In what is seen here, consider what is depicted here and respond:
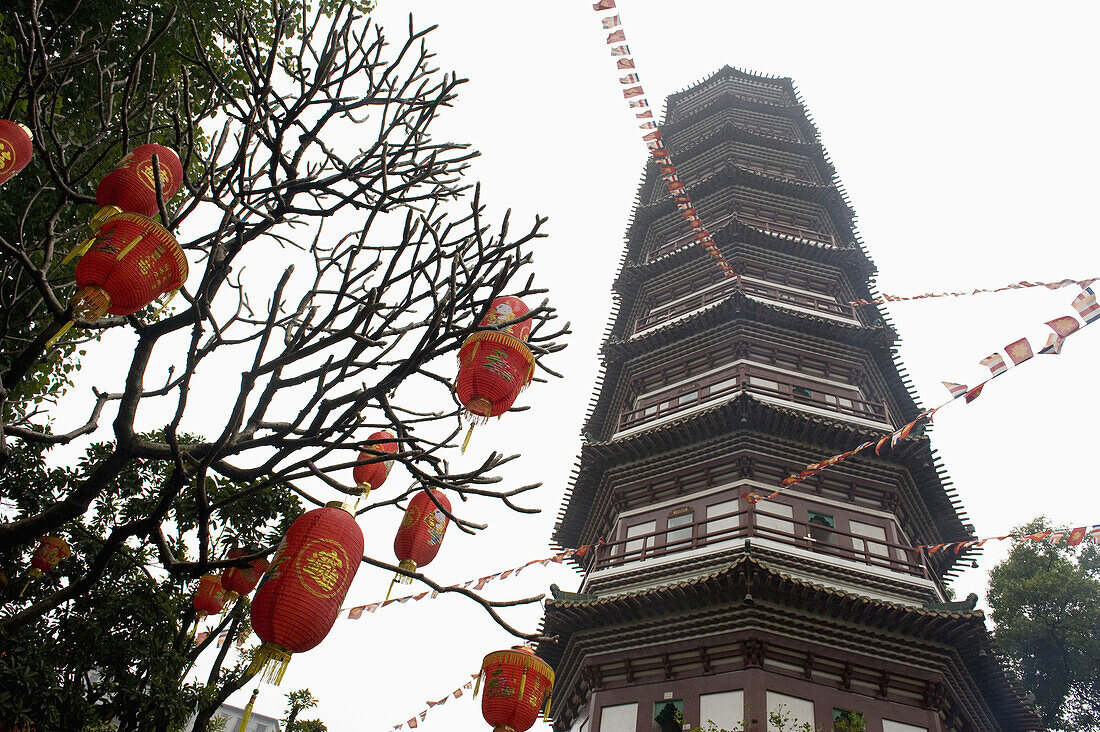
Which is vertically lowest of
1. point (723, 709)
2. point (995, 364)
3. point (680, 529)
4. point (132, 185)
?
point (723, 709)

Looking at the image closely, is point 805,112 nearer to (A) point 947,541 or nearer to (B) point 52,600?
(A) point 947,541

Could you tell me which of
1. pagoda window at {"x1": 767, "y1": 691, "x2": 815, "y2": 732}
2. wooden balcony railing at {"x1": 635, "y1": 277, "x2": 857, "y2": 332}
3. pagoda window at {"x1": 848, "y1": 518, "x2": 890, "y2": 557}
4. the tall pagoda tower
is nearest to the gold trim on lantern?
the tall pagoda tower

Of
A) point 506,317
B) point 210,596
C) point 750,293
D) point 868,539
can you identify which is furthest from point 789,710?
point 750,293

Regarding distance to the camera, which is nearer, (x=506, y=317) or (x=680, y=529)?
(x=506, y=317)

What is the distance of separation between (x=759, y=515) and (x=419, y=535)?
8415 millimetres

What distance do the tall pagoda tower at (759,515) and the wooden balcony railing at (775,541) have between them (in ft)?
0.18

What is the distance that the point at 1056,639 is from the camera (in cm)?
1947

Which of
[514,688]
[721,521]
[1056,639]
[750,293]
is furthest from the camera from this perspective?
[1056,639]

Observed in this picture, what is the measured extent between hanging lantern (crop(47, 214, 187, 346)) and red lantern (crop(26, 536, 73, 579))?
340 centimetres

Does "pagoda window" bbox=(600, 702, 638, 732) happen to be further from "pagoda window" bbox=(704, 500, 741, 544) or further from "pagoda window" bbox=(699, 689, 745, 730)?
"pagoda window" bbox=(704, 500, 741, 544)

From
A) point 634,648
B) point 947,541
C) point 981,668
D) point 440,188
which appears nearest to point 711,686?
point 634,648

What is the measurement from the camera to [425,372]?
5434 millimetres

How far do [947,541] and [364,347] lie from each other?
1442 cm

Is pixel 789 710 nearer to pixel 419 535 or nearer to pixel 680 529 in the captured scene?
pixel 680 529
